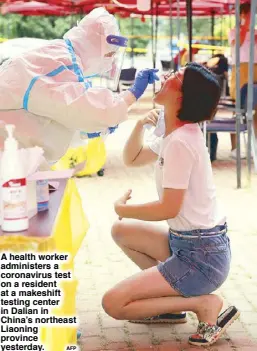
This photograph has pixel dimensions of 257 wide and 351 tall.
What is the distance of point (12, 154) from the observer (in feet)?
7.15

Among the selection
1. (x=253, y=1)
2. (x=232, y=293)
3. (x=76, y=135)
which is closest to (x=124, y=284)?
(x=76, y=135)

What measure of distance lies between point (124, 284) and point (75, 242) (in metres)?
0.43

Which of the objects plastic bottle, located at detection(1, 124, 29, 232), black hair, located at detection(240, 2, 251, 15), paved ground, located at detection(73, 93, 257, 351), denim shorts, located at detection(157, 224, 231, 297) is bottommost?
paved ground, located at detection(73, 93, 257, 351)

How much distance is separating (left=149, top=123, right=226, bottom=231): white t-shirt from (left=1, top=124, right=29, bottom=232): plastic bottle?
3.10ft

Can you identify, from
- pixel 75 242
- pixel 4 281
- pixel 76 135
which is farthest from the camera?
pixel 76 135

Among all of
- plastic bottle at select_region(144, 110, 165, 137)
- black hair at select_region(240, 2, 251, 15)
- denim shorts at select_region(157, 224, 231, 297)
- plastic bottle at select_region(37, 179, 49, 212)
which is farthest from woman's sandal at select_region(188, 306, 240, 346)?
black hair at select_region(240, 2, 251, 15)

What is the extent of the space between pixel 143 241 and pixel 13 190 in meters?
1.35

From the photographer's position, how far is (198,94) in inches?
120

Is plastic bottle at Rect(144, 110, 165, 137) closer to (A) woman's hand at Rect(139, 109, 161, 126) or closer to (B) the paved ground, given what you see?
(A) woman's hand at Rect(139, 109, 161, 126)

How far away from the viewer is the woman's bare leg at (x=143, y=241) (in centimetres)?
336

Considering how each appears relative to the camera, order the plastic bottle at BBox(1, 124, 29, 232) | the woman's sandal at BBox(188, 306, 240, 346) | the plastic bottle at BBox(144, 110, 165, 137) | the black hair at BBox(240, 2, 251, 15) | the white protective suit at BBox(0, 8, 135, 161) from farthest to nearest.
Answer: the black hair at BBox(240, 2, 251, 15)
the plastic bottle at BBox(144, 110, 165, 137)
the woman's sandal at BBox(188, 306, 240, 346)
the white protective suit at BBox(0, 8, 135, 161)
the plastic bottle at BBox(1, 124, 29, 232)

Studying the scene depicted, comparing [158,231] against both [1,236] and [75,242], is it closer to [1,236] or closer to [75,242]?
[75,242]

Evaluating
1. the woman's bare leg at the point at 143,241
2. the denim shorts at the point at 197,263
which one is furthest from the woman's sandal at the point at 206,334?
the woman's bare leg at the point at 143,241

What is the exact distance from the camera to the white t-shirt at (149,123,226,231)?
3.01m
